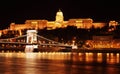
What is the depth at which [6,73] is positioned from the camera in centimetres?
2161

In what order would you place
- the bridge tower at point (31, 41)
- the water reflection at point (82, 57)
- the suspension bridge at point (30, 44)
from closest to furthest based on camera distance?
the water reflection at point (82, 57) → the suspension bridge at point (30, 44) → the bridge tower at point (31, 41)

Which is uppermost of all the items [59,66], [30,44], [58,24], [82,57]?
[58,24]

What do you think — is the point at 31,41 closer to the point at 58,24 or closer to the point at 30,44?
the point at 30,44

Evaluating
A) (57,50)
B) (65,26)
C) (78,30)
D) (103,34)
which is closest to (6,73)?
(57,50)

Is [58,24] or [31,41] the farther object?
[58,24]

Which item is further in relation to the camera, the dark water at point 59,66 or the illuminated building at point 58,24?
the illuminated building at point 58,24

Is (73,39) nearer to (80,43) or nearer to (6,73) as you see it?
(80,43)

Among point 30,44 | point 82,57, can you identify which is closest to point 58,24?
point 30,44

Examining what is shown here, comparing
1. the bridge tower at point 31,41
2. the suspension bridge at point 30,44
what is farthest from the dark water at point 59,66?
the bridge tower at point 31,41

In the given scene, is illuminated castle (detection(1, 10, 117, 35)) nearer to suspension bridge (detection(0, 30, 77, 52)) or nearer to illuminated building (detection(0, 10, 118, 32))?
illuminated building (detection(0, 10, 118, 32))

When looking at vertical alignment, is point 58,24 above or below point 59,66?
above

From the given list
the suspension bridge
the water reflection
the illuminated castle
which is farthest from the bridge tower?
the illuminated castle

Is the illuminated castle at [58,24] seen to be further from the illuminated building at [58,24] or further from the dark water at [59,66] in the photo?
the dark water at [59,66]

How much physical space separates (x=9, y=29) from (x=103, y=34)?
2549 centimetres
